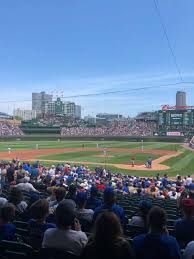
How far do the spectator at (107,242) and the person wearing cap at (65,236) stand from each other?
61cm

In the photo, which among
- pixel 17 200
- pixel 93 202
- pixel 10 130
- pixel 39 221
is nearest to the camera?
pixel 39 221

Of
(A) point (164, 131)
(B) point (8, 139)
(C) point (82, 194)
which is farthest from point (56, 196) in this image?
(A) point (164, 131)

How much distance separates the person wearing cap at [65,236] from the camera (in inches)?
174

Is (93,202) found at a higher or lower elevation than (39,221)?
lower

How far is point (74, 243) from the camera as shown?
4414 mm

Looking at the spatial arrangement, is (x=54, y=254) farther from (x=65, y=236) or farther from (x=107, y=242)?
Answer: (x=107, y=242)

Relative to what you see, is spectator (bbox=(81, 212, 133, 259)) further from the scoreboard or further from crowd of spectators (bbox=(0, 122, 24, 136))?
crowd of spectators (bbox=(0, 122, 24, 136))

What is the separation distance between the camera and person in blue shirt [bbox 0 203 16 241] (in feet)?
16.7

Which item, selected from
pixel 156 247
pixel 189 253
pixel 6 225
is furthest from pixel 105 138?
pixel 156 247

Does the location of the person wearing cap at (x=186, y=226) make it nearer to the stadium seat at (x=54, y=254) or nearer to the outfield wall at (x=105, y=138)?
the stadium seat at (x=54, y=254)

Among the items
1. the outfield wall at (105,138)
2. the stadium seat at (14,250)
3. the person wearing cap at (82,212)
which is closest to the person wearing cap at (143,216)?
the person wearing cap at (82,212)

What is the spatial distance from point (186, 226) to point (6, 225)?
2.62 meters

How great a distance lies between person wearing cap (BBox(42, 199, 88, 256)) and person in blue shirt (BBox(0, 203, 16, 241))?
714 millimetres

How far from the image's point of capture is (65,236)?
4.49 m
